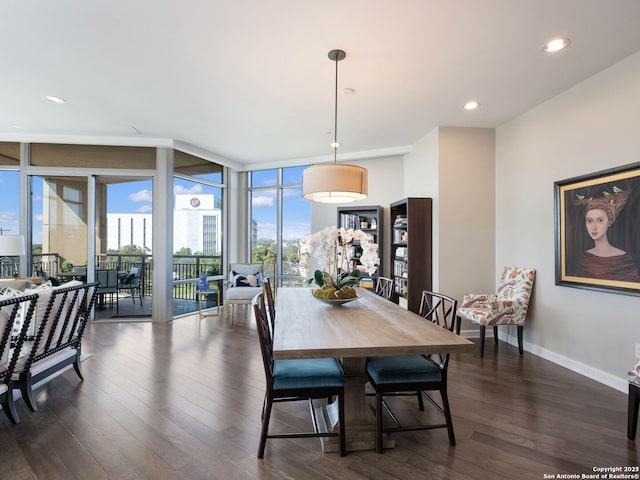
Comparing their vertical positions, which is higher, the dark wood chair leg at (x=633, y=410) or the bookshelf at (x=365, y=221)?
the bookshelf at (x=365, y=221)

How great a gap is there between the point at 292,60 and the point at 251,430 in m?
2.91

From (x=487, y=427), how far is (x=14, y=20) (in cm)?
439

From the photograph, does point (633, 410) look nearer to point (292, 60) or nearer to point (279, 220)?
point (292, 60)

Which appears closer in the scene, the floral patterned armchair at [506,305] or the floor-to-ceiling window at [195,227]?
the floral patterned armchair at [506,305]

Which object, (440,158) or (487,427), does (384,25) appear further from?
(487,427)

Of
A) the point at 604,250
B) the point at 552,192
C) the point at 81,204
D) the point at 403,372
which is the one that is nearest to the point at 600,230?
the point at 604,250

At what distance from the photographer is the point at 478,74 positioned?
307cm

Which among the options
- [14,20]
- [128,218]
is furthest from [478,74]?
[128,218]

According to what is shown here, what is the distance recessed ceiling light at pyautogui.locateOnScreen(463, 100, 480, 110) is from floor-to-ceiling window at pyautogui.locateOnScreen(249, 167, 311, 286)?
3316 millimetres

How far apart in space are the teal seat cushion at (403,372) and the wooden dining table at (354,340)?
0.15 m

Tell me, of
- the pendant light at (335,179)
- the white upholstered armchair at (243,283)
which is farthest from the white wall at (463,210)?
the white upholstered armchair at (243,283)

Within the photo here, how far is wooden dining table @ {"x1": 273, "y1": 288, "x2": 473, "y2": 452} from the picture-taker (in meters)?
1.64

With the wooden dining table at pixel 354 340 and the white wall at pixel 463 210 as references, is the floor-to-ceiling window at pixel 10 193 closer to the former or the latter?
the wooden dining table at pixel 354 340

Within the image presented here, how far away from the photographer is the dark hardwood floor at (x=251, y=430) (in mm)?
1836
